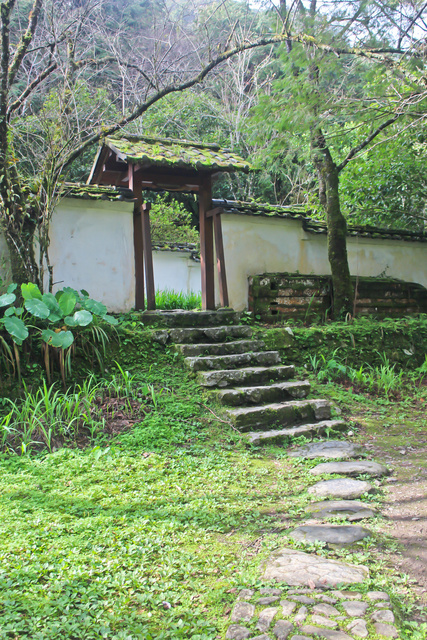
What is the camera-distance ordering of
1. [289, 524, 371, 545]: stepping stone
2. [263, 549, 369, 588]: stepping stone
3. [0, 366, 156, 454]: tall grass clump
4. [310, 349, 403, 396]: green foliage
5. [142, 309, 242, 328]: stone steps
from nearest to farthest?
[263, 549, 369, 588]: stepping stone → [289, 524, 371, 545]: stepping stone → [0, 366, 156, 454]: tall grass clump → [310, 349, 403, 396]: green foliage → [142, 309, 242, 328]: stone steps

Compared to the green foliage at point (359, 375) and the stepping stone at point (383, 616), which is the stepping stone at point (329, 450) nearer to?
the green foliage at point (359, 375)

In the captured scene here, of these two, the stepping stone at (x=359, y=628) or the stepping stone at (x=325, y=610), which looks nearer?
the stepping stone at (x=359, y=628)

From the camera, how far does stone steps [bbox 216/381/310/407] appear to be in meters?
5.27

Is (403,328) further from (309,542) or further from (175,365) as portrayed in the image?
(309,542)

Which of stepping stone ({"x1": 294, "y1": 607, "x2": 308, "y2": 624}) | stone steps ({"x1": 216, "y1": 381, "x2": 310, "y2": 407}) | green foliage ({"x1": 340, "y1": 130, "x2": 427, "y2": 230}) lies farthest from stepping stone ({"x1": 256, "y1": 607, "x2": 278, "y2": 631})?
green foliage ({"x1": 340, "y1": 130, "x2": 427, "y2": 230})

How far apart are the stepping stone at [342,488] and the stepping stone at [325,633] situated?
5.03ft

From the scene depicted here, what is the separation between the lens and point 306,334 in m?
7.27

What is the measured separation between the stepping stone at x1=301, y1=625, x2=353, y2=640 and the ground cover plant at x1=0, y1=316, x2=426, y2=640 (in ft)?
0.90

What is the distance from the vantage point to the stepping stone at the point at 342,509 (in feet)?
10.3

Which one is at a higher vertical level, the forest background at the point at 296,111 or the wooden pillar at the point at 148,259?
the forest background at the point at 296,111

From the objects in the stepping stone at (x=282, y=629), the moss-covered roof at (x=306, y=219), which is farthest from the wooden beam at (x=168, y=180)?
the stepping stone at (x=282, y=629)

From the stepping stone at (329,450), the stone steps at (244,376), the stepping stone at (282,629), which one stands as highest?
the stone steps at (244,376)

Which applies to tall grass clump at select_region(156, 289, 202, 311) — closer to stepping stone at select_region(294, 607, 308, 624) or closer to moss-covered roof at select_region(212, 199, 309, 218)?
moss-covered roof at select_region(212, 199, 309, 218)

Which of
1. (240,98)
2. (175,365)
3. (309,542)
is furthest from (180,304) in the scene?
(240,98)
